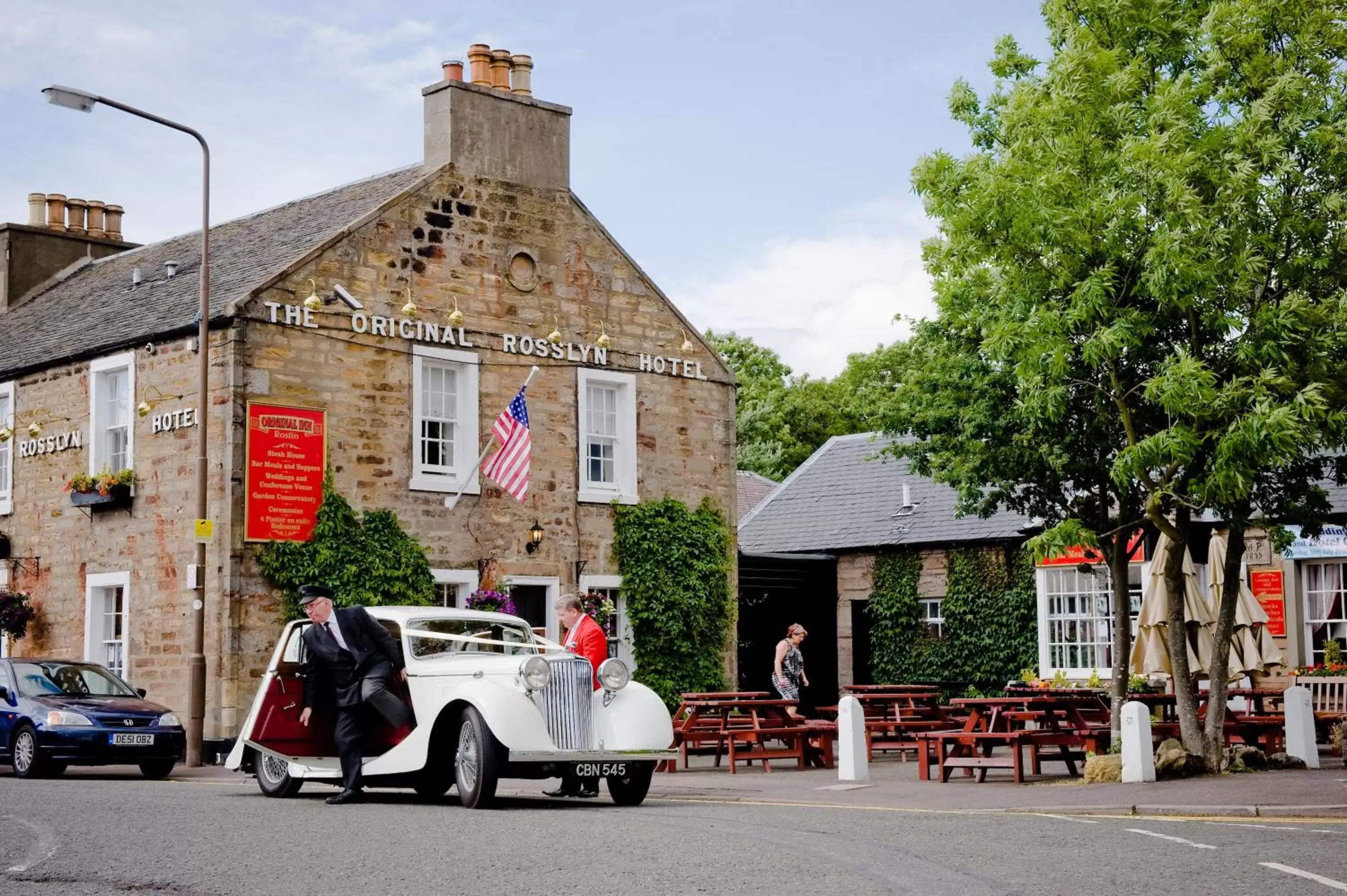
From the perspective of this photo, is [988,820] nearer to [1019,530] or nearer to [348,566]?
[348,566]

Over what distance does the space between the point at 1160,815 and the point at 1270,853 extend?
3411mm

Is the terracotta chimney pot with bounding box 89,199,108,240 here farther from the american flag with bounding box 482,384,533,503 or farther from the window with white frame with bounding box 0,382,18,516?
the american flag with bounding box 482,384,533,503

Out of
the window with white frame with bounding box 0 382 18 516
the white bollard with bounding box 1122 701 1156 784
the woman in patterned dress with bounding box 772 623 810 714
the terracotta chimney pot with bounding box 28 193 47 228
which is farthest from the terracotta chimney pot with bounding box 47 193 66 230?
the white bollard with bounding box 1122 701 1156 784

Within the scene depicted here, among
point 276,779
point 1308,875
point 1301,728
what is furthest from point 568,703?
point 1301,728

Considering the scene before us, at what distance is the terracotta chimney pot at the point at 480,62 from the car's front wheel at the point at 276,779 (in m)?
13.5

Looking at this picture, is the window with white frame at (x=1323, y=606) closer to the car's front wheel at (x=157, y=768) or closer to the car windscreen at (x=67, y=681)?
the car's front wheel at (x=157, y=768)

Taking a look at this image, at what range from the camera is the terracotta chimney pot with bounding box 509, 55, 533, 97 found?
26.4 meters

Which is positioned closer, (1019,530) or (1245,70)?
(1245,70)

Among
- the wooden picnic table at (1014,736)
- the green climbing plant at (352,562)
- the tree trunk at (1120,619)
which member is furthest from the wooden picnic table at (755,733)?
the green climbing plant at (352,562)

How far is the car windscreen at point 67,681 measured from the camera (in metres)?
19.8

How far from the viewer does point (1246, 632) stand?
895 inches

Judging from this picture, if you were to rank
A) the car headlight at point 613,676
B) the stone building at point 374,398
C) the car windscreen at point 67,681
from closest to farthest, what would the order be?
the car headlight at point 613,676
the car windscreen at point 67,681
the stone building at point 374,398

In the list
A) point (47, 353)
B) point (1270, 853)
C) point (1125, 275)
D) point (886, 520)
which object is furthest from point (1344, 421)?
point (47, 353)

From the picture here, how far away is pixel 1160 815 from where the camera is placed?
13.5 metres
